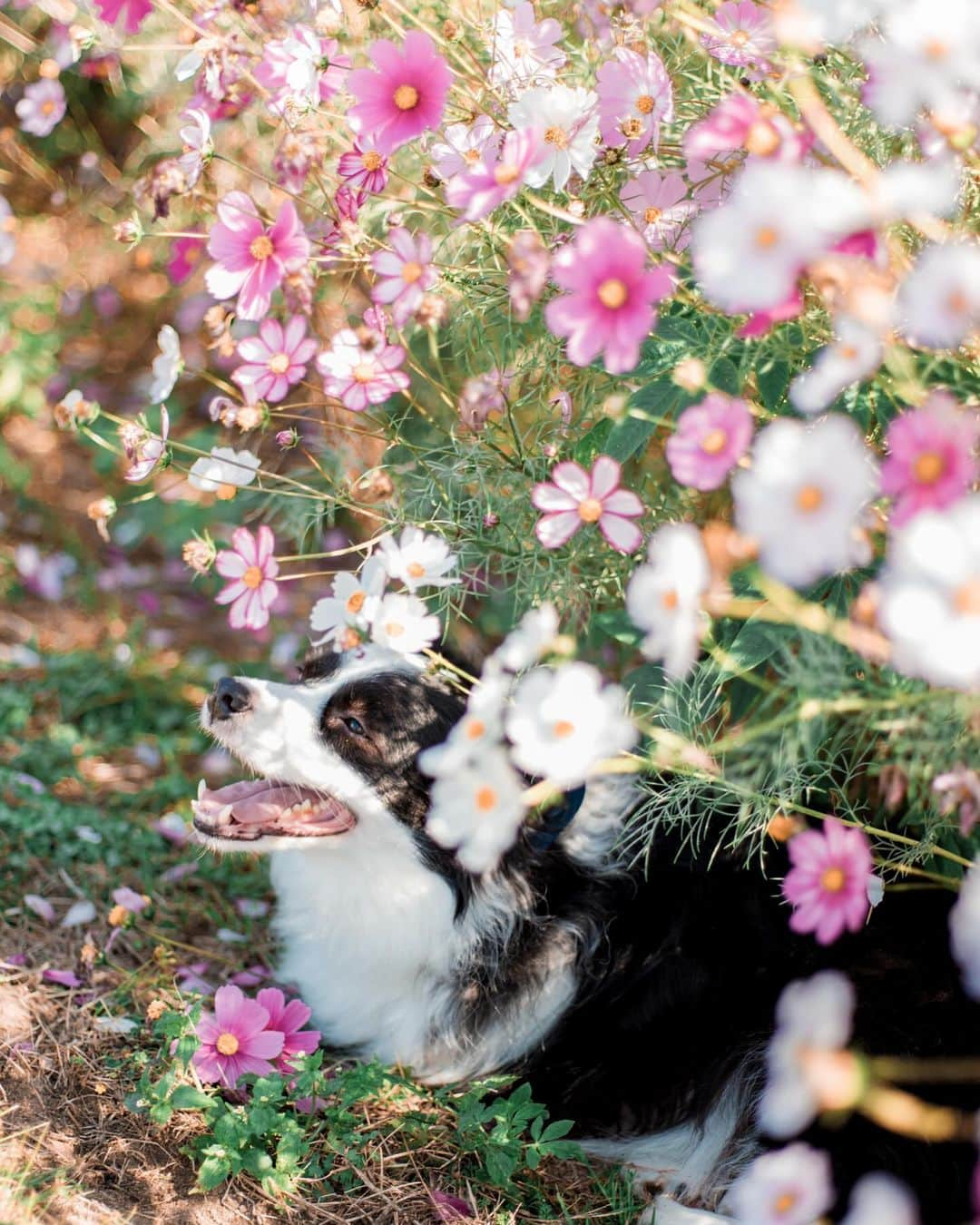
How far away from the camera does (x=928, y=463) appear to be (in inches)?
46.6

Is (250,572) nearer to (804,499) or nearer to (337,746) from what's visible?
(337,746)

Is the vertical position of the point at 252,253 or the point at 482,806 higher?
the point at 252,253

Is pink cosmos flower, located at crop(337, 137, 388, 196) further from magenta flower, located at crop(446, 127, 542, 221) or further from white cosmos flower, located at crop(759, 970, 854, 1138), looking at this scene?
white cosmos flower, located at crop(759, 970, 854, 1138)

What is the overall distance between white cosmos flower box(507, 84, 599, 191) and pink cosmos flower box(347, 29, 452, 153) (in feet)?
0.38

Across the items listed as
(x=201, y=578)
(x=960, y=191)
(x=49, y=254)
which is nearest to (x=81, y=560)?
(x=201, y=578)

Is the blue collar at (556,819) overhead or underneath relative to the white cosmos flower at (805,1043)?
underneath

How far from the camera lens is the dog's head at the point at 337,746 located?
2.30m

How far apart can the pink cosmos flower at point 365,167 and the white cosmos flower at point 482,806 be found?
3.29ft

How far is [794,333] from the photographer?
1.90 meters

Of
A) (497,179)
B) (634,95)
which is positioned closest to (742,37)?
(634,95)

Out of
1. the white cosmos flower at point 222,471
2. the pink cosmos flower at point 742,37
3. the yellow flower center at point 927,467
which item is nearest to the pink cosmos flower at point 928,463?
the yellow flower center at point 927,467

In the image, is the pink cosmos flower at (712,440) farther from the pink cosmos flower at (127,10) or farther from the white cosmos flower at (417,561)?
the pink cosmos flower at (127,10)

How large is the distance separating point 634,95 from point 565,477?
630mm

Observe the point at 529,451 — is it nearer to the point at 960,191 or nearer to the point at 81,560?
the point at 960,191
